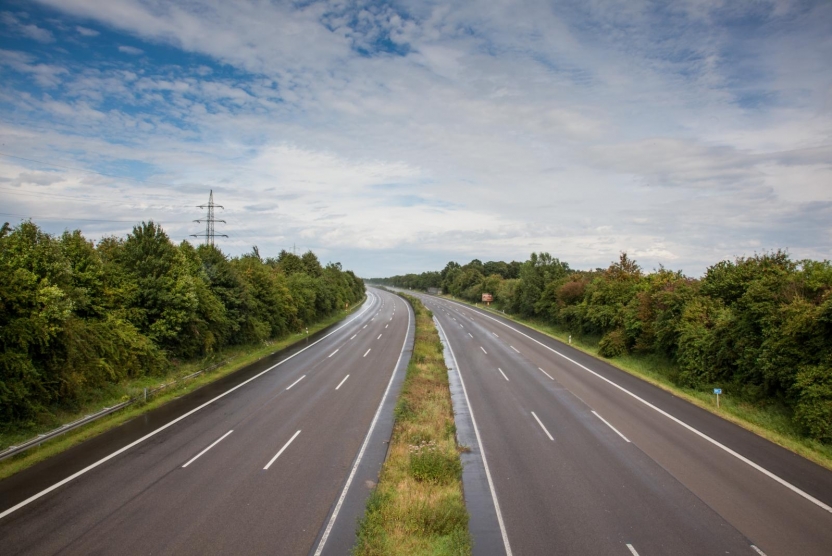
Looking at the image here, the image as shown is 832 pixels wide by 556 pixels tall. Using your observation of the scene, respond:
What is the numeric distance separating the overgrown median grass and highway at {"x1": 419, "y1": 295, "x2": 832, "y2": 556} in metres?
0.77

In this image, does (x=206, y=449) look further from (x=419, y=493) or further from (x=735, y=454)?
(x=735, y=454)

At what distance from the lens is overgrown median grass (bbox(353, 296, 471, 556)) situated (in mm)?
9664

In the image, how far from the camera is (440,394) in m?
22.0

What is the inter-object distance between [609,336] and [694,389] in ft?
37.8

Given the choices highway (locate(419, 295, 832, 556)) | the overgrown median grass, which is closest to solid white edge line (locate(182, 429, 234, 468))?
the overgrown median grass

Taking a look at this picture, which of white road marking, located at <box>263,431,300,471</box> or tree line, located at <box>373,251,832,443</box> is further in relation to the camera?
tree line, located at <box>373,251,832,443</box>

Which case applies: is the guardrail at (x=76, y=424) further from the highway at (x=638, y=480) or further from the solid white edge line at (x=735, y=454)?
the solid white edge line at (x=735, y=454)

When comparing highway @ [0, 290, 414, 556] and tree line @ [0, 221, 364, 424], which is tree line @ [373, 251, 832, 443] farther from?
tree line @ [0, 221, 364, 424]

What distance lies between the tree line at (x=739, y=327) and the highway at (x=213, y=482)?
14.7m

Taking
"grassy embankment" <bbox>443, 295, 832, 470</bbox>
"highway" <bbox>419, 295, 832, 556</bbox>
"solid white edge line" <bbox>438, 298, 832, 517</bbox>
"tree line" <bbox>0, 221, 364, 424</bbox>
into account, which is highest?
"tree line" <bbox>0, 221, 364, 424</bbox>

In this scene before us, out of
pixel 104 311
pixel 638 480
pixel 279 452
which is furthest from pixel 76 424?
pixel 638 480

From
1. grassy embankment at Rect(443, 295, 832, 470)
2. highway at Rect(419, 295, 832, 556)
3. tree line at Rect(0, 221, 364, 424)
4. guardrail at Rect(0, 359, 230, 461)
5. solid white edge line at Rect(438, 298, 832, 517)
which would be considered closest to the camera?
highway at Rect(419, 295, 832, 556)

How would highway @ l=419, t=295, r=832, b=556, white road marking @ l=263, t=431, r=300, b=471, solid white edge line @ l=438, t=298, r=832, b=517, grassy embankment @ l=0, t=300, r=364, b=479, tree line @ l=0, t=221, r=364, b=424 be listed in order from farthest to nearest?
tree line @ l=0, t=221, r=364, b=424
grassy embankment @ l=0, t=300, r=364, b=479
white road marking @ l=263, t=431, r=300, b=471
solid white edge line @ l=438, t=298, r=832, b=517
highway @ l=419, t=295, r=832, b=556

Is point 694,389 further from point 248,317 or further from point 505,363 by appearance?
point 248,317
